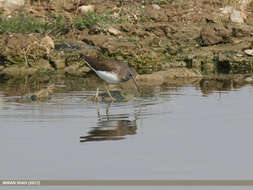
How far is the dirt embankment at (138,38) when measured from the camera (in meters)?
21.0

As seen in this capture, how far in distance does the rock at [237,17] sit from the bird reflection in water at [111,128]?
1148 centimetres

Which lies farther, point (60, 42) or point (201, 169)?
point (60, 42)

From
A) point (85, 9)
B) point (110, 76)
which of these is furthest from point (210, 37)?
point (110, 76)

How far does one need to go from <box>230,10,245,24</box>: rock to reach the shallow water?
26.4 feet

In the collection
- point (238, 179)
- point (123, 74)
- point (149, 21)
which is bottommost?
point (238, 179)

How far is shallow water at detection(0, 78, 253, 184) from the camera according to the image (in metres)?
8.67

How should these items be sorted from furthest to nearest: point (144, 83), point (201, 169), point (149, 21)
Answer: point (149, 21) < point (144, 83) < point (201, 169)

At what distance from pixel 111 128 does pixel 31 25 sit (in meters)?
11.9

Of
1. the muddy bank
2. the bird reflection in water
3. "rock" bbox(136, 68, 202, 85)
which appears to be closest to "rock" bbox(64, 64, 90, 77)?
the muddy bank

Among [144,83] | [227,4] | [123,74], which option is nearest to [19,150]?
[123,74]

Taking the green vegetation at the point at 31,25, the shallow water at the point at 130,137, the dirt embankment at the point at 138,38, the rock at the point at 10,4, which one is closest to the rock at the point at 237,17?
the dirt embankment at the point at 138,38

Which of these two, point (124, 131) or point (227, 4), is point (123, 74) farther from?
point (227, 4)

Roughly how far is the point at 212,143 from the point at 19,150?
2762 millimetres

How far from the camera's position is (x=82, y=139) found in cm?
1062
